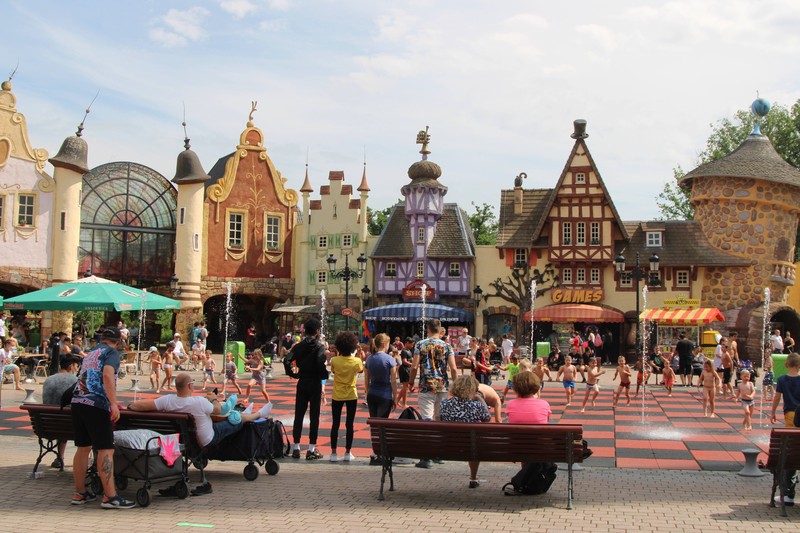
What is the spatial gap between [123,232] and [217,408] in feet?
104

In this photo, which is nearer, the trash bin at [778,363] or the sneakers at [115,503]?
the sneakers at [115,503]

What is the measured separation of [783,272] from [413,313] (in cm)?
1611

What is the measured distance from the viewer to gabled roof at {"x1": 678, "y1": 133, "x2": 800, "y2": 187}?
3641 centimetres

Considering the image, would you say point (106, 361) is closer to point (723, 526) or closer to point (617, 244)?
point (723, 526)

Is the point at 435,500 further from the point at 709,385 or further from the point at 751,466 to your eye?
the point at 709,385

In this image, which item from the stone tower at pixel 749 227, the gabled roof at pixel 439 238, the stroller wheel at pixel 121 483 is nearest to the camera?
the stroller wheel at pixel 121 483

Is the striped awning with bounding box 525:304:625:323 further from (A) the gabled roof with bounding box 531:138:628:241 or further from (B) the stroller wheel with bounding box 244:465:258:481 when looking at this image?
(B) the stroller wheel with bounding box 244:465:258:481

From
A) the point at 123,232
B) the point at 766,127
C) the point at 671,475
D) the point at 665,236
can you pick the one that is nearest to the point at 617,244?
the point at 665,236

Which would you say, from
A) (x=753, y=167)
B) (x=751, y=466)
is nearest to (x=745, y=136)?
(x=753, y=167)

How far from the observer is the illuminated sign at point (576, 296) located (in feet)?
124

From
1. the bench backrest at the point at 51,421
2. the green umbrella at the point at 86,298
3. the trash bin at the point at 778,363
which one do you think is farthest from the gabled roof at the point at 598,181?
the bench backrest at the point at 51,421

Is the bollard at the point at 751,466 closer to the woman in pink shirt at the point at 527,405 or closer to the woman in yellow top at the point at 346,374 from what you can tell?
the woman in pink shirt at the point at 527,405

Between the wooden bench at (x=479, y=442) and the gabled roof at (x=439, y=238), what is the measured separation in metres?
31.1

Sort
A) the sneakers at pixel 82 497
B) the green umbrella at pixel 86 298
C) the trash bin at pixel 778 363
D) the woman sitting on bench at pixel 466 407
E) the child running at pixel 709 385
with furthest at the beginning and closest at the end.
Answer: the green umbrella at pixel 86 298, the trash bin at pixel 778 363, the child running at pixel 709 385, the woman sitting on bench at pixel 466 407, the sneakers at pixel 82 497
